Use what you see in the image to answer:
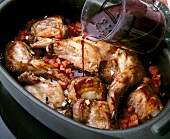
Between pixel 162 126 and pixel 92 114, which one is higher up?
pixel 162 126

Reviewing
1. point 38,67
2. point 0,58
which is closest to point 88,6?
point 38,67

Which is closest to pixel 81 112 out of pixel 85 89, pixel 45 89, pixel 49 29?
pixel 85 89

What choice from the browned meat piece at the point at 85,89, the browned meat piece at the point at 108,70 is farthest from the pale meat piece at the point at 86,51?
the browned meat piece at the point at 85,89

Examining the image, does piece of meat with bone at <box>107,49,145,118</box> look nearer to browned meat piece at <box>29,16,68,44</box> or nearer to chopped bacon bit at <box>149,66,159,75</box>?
chopped bacon bit at <box>149,66,159,75</box>

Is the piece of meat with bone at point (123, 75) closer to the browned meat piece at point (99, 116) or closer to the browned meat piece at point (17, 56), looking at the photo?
the browned meat piece at point (99, 116)

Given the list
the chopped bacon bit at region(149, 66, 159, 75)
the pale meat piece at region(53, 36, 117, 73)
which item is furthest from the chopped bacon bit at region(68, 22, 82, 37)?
the chopped bacon bit at region(149, 66, 159, 75)

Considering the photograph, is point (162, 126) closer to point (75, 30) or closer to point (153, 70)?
point (153, 70)
